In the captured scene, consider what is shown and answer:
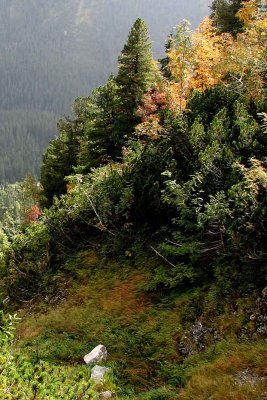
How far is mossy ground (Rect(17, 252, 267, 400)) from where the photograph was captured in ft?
29.9

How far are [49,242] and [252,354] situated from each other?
11.6m

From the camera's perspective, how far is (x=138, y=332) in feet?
40.2

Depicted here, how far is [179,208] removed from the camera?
532 inches

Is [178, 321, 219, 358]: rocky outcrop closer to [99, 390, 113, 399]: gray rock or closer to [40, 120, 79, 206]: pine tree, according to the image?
[99, 390, 113, 399]: gray rock

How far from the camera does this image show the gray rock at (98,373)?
34.2 feet

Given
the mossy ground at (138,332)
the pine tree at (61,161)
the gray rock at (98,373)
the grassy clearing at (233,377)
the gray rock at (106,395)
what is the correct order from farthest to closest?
1. the pine tree at (61,161)
2. the gray rock at (98,373)
3. the gray rock at (106,395)
4. the mossy ground at (138,332)
5. the grassy clearing at (233,377)

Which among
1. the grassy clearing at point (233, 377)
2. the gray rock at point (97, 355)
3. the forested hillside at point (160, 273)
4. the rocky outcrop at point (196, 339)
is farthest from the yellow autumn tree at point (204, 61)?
the grassy clearing at point (233, 377)

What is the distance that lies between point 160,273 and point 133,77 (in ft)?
61.3

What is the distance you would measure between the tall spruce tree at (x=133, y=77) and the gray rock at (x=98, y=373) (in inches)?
777

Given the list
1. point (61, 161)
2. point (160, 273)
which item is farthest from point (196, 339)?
point (61, 161)

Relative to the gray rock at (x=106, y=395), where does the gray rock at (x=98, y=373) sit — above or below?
above

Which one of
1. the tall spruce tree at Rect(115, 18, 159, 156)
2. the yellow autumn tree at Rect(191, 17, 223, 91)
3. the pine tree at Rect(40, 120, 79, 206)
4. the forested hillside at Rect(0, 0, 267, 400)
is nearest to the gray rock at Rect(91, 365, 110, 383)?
the forested hillside at Rect(0, 0, 267, 400)

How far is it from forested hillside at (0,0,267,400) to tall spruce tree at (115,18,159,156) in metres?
6.78

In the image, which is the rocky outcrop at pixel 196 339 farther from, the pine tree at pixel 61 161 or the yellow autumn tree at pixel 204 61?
the pine tree at pixel 61 161
